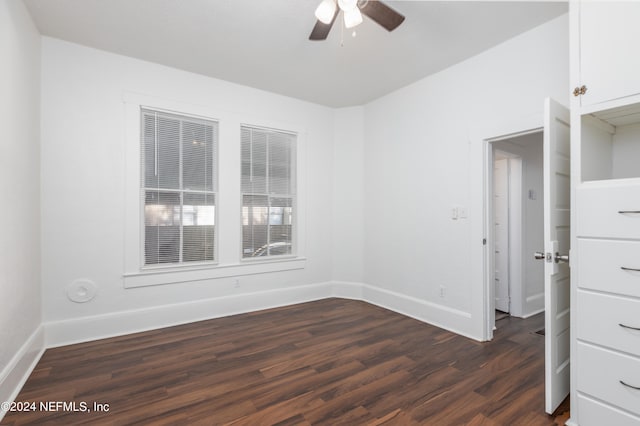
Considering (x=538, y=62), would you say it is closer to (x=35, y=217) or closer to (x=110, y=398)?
(x=110, y=398)

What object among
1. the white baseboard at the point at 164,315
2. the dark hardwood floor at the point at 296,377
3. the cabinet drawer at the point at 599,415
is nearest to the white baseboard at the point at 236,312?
the white baseboard at the point at 164,315

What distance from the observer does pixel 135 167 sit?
3189mm

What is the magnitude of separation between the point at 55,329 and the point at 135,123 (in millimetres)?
2123

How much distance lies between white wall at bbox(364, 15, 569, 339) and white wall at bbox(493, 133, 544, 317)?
93 cm

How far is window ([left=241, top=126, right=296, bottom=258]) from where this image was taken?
3932 millimetres

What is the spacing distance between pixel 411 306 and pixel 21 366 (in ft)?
11.8

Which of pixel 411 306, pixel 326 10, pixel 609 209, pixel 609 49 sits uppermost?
pixel 326 10

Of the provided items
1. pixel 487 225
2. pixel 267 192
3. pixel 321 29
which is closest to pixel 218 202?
pixel 267 192

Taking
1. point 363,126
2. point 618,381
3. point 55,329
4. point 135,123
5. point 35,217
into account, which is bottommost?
point 55,329

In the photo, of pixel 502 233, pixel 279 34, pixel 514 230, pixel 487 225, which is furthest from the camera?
pixel 502 233

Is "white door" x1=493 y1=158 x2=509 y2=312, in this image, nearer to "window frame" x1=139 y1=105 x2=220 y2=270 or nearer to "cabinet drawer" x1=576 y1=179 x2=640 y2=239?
"cabinet drawer" x1=576 y1=179 x2=640 y2=239

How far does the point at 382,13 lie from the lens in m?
2.01

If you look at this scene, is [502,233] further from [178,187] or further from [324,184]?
[178,187]

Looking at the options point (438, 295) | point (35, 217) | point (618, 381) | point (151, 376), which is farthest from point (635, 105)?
point (35, 217)
